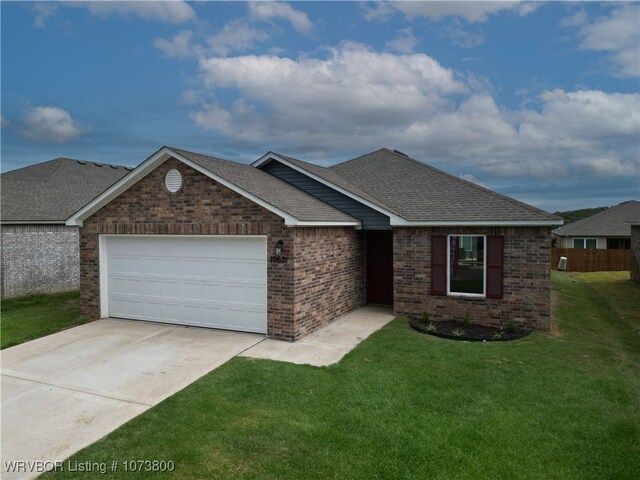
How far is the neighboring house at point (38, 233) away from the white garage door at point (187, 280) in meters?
7.11

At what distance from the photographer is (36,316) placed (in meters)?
12.6

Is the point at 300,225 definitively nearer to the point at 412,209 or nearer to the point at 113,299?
the point at 412,209

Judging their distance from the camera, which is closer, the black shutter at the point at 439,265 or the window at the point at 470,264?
the window at the point at 470,264

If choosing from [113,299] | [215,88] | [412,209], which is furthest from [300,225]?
[215,88]

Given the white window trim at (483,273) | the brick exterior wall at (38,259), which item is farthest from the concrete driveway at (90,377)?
the brick exterior wall at (38,259)

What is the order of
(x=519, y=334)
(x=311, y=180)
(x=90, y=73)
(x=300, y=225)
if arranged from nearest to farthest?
(x=300, y=225), (x=519, y=334), (x=311, y=180), (x=90, y=73)

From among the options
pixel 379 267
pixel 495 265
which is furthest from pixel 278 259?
pixel 495 265

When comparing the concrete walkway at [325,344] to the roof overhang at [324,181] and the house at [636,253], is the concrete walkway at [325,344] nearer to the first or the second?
the roof overhang at [324,181]

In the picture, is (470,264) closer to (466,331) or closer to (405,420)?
(466,331)

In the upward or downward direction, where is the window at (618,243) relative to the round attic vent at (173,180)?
downward

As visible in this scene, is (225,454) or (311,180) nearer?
(225,454)

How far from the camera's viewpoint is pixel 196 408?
623 centimetres

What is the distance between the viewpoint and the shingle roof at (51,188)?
56.3 feet

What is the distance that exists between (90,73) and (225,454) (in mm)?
14228
